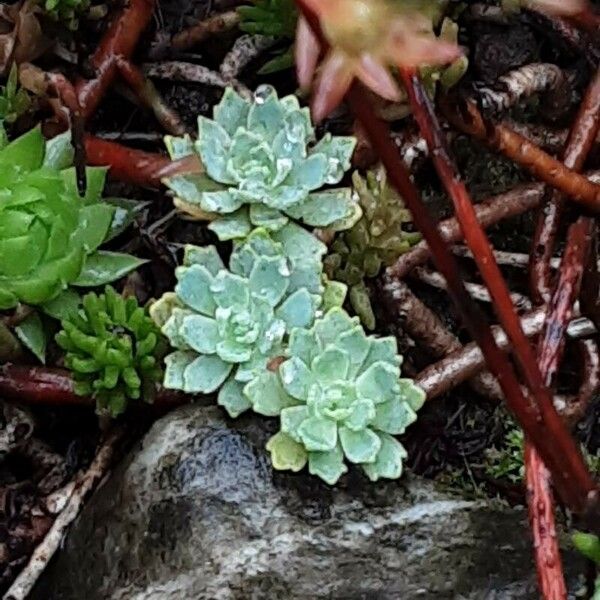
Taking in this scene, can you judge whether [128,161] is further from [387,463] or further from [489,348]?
[489,348]

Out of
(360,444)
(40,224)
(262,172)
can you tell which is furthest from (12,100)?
(360,444)

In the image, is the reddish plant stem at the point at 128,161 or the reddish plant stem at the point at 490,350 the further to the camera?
the reddish plant stem at the point at 128,161

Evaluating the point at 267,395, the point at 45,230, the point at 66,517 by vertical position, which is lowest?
the point at 66,517

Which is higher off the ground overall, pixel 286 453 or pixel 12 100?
pixel 12 100

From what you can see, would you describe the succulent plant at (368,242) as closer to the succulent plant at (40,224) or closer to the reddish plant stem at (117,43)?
the succulent plant at (40,224)

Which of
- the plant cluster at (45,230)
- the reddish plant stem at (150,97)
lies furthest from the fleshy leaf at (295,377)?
the reddish plant stem at (150,97)

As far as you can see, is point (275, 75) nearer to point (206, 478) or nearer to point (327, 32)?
point (206, 478)

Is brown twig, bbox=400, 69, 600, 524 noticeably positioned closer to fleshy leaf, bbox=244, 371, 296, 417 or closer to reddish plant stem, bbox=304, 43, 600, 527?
reddish plant stem, bbox=304, 43, 600, 527

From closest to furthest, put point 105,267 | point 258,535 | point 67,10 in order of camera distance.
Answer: point 258,535
point 105,267
point 67,10
